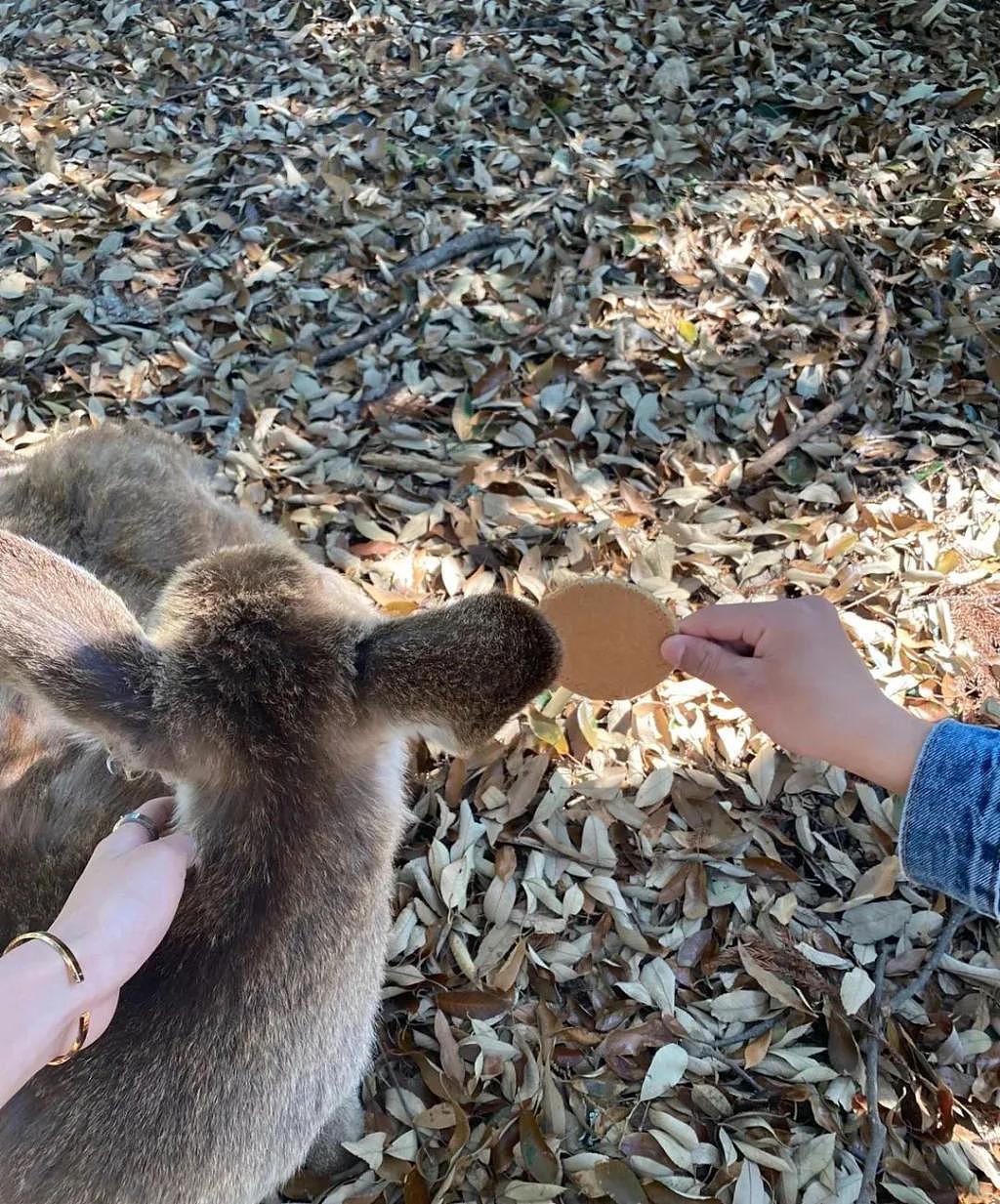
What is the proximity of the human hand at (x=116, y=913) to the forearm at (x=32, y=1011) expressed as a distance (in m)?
0.02

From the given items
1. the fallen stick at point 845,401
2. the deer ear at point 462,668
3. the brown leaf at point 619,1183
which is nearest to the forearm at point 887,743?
the deer ear at point 462,668

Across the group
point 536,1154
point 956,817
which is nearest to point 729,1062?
point 536,1154

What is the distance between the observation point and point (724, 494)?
4.59 m

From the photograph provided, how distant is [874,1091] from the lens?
3148 millimetres

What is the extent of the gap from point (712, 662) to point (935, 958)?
1.56 meters

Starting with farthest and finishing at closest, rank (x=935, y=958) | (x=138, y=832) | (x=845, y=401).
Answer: (x=845, y=401)
(x=935, y=958)
(x=138, y=832)

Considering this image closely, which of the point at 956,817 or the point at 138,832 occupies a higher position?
the point at 956,817

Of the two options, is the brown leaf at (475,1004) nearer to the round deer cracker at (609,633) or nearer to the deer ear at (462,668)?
the round deer cracker at (609,633)

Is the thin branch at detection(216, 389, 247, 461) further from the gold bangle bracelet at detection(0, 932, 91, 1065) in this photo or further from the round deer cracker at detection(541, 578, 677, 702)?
the gold bangle bracelet at detection(0, 932, 91, 1065)

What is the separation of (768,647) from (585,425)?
235cm

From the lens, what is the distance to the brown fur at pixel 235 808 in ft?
7.30

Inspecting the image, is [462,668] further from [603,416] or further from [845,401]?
[845,401]

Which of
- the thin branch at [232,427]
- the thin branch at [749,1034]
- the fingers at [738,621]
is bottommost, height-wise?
the thin branch at [749,1034]

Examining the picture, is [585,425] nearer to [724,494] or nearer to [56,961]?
[724,494]
